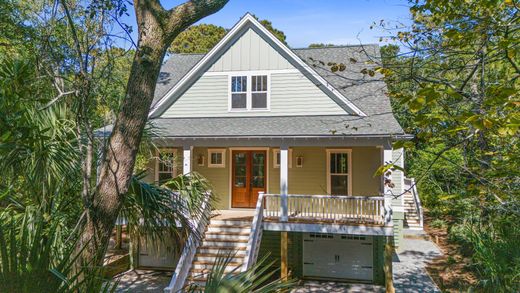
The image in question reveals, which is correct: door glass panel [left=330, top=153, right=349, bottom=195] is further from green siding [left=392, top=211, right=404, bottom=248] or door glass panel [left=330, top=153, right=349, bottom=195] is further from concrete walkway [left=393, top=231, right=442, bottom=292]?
concrete walkway [left=393, top=231, right=442, bottom=292]

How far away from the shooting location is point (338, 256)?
12414 mm

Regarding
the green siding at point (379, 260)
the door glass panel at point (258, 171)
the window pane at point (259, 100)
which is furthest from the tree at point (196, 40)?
the green siding at point (379, 260)

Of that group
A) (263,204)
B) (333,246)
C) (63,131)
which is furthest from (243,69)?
(63,131)

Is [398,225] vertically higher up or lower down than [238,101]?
lower down

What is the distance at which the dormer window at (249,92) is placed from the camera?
44.6 ft

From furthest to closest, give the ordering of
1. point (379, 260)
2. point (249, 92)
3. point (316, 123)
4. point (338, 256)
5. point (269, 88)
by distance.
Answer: point (249, 92)
point (269, 88)
point (338, 256)
point (316, 123)
point (379, 260)

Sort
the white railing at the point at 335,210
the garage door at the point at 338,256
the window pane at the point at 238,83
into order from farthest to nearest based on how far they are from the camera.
A: 1. the window pane at the point at 238,83
2. the garage door at the point at 338,256
3. the white railing at the point at 335,210

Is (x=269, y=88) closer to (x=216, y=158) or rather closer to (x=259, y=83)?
Result: (x=259, y=83)

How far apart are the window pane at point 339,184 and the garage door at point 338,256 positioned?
1.76m

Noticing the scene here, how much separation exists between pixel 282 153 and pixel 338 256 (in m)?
4.19

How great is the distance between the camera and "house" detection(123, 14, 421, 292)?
1120 cm

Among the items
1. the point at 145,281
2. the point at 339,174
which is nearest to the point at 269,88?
the point at 339,174

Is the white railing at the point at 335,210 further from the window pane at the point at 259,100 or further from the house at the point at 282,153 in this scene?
the window pane at the point at 259,100

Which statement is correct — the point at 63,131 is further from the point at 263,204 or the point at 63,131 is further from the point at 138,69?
the point at 263,204
